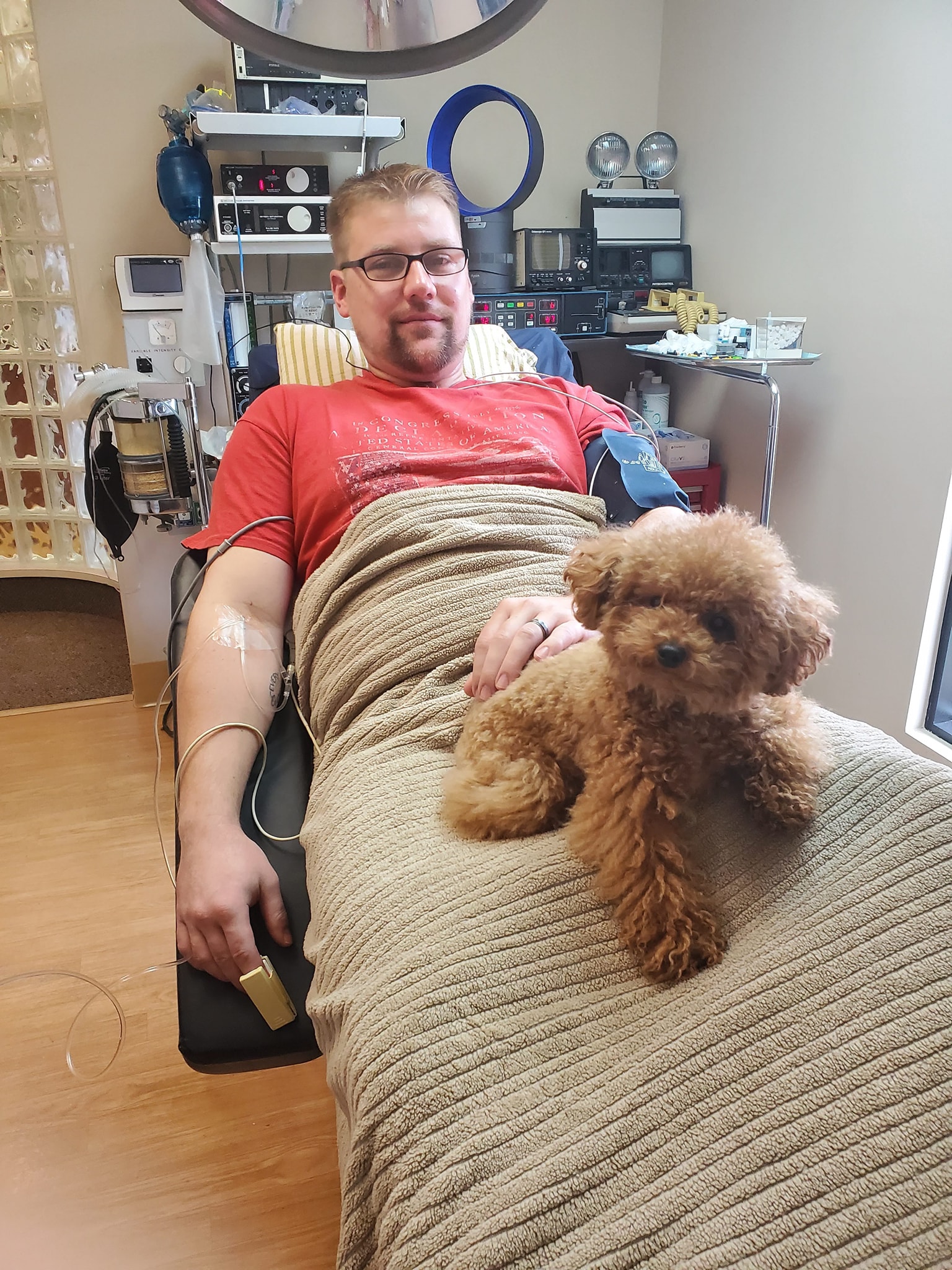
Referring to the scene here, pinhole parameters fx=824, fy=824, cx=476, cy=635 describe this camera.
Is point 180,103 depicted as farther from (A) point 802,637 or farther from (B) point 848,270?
(A) point 802,637

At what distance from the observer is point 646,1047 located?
0.62 metres

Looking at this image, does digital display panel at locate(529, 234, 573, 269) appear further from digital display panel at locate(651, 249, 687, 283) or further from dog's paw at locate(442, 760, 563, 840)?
dog's paw at locate(442, 760, 563, 840)

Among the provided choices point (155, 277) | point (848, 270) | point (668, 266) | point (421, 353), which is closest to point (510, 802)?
point (421, 353)

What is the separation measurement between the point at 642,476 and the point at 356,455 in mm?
468

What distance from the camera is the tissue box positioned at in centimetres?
268

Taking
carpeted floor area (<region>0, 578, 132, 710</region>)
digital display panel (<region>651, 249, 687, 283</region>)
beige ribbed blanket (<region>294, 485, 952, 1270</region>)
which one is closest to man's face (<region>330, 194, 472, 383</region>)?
beige ribbed blanket (<region>294, 485, 952, 1270</region>)

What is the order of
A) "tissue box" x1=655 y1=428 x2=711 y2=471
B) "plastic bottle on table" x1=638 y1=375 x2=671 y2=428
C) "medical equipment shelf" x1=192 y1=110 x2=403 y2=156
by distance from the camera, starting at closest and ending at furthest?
1. "medical equipment shelf" x1=192 y1=110 x2=403 y2=156
2. "tissue box" x1=655 y1=428 x2=711 y2=471
3. "plastic bottle on table" x1=638 y1=375 x2=671 y2=428

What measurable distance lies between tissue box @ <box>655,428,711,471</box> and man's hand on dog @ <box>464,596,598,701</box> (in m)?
1.85

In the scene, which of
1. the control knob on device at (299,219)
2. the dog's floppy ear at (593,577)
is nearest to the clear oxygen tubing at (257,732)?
the dog's floppy ear at (593,577)

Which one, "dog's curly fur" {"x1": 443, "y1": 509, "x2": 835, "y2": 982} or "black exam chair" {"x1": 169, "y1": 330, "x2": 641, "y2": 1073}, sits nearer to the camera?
"dog's curly fur" {"x1": 443, "y1": 509, "x2": 835, "y2": 982}

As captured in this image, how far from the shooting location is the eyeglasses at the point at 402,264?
1.42 metres

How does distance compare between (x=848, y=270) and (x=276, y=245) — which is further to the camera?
(x=276, y=245)

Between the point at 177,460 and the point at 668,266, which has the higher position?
the point at 668,266

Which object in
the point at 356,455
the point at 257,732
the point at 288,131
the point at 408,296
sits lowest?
the point at 257,732
